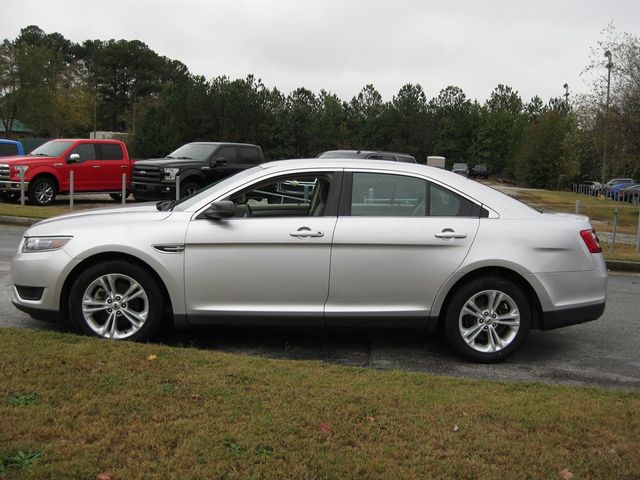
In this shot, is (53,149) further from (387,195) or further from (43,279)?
(387,195)

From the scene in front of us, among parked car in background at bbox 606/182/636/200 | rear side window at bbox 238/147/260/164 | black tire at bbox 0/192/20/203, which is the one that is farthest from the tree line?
black tire at bbox 0/192/20/203

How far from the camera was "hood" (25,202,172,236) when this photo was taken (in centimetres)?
553

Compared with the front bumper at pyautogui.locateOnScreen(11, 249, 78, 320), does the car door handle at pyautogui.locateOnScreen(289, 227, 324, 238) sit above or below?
above

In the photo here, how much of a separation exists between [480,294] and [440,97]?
77.5m

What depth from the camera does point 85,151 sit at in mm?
18781

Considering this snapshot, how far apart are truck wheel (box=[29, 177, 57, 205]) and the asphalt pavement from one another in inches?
461

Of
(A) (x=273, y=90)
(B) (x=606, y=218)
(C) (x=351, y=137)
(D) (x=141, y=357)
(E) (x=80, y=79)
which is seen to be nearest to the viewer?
(D) (x=141, y=357)

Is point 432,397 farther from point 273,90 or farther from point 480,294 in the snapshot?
point 273,90

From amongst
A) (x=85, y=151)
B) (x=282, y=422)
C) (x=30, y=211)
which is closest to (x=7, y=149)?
(x=85, y=151)

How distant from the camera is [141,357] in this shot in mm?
4676

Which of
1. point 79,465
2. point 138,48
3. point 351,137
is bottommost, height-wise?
point 79,465

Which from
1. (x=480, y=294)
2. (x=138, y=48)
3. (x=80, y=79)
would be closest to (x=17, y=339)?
(x=480, y=294)

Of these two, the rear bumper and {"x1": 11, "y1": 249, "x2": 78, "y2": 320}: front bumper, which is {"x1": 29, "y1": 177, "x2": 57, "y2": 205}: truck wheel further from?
the rear bumper

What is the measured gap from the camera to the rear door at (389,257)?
5395 millimetres
